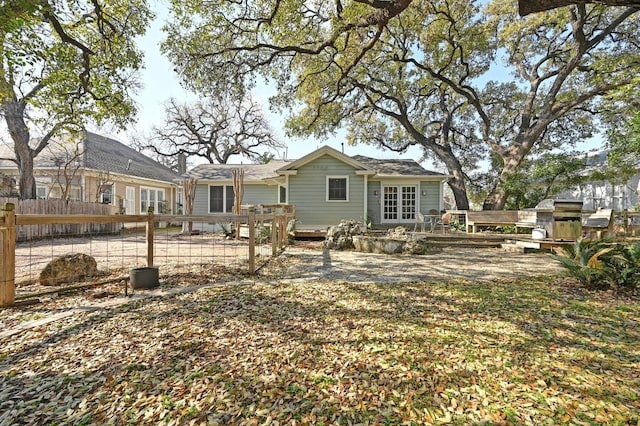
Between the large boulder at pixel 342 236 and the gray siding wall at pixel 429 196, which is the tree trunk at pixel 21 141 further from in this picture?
the gray siding wall at pixel 429 196

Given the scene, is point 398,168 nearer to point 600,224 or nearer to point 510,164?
point 510,164

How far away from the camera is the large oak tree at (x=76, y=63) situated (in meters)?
7.20

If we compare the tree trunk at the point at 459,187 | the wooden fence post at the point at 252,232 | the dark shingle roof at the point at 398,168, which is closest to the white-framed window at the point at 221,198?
the dark shingle roof at the point at 398,168

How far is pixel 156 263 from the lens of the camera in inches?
257

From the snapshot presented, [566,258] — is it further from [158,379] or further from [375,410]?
[158,379]

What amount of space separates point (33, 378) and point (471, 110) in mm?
23685

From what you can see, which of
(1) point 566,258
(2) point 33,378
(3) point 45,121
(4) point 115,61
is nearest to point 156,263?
(2) point 33,378

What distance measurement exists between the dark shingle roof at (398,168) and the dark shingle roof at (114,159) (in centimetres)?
1313

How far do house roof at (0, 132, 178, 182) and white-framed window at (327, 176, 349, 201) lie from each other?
10.4 m

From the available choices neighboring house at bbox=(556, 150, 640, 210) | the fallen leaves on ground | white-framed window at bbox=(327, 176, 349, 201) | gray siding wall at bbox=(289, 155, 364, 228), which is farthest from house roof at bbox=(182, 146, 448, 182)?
the fallen leaves on ground

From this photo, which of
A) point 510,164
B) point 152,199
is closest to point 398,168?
point 510,164

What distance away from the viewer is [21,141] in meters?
12.2

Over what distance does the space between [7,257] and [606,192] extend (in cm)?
2515

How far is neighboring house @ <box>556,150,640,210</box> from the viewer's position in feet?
52.9
